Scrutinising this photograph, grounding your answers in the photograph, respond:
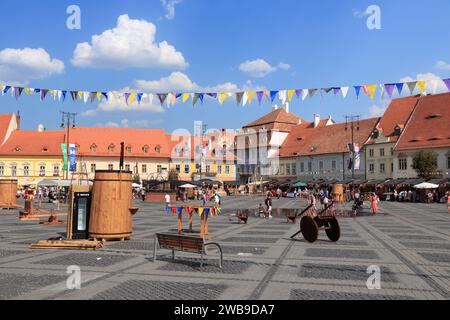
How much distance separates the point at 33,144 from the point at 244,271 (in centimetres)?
7372

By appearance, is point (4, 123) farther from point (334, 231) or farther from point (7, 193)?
point (334, 231)

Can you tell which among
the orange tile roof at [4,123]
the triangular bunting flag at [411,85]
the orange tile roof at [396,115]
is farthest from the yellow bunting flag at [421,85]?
the orange tile roof at [4,123]

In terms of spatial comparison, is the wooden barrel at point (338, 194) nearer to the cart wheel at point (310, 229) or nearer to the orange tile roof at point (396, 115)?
the orange tile roof at point (396, 115)

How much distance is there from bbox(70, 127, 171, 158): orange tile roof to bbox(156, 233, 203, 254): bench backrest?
67749mm

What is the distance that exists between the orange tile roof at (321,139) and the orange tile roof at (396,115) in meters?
2.53

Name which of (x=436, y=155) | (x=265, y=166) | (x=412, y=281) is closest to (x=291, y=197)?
(x=436, y=155)

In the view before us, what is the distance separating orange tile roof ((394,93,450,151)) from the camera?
181 feet

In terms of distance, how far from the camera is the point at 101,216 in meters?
14.8

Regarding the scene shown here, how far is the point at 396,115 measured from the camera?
64875mm

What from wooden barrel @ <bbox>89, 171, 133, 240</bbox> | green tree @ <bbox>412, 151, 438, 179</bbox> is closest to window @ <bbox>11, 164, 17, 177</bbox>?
Answer: green tree @ <bbox>412, 151, 438, 179</bbox>

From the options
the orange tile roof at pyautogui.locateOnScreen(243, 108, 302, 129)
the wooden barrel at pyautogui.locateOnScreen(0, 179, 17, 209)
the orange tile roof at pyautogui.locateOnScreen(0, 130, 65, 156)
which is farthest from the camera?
the orange tile roof at pyautogui.locateOnScreen(243, 108, 302, 129)

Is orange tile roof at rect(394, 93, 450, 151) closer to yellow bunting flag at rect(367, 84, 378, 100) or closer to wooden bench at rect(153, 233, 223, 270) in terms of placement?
yellow bunting flag at rect(367, 84, 378, 100)

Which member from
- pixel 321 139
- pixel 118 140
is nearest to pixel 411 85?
pixel 321 139

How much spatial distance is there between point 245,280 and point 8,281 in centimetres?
453
